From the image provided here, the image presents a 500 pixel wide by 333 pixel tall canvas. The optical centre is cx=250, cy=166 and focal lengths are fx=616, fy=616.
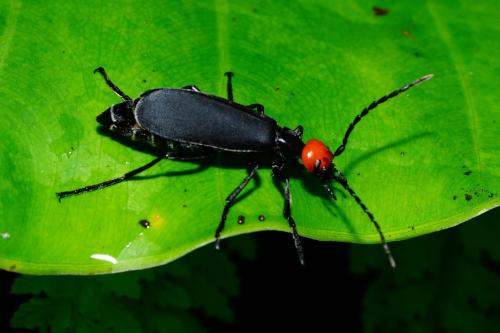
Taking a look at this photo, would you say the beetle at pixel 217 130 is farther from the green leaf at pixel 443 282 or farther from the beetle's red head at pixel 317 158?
the green leaf at pixel 443 282

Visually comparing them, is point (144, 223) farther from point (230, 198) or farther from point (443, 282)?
point (443, 282)

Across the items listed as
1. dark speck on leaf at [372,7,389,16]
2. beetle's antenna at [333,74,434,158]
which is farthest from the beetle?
dark speck on leaf at [372,7,389,16]

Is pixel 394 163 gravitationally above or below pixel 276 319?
above

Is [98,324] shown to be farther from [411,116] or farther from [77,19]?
[411,116]

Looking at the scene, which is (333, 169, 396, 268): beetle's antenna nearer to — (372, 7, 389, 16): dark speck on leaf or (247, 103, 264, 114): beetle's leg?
(247, 103, 264, 114): beetle's leg

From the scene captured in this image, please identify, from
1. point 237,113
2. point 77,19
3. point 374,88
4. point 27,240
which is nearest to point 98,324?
point 27,240

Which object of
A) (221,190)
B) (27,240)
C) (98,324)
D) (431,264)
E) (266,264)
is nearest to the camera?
(27,240)
